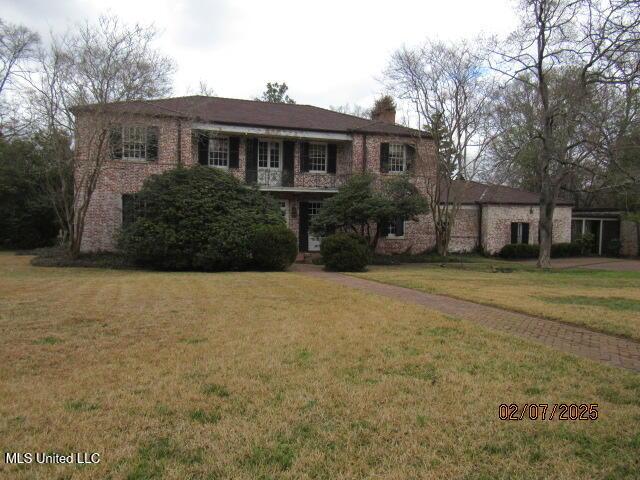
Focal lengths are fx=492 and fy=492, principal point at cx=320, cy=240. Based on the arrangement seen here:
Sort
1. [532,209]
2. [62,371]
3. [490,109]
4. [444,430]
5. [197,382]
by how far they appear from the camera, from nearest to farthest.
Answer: [444,430] < [197,382] < [62,371] < [490,109] < [532,209]

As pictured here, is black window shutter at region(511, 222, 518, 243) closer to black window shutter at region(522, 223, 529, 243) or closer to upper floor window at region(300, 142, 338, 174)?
black window shutter at region(522, 223, 529, 243)

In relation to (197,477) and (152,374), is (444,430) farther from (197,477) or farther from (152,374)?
(152,374)

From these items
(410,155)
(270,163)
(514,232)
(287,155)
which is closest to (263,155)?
(270,163)

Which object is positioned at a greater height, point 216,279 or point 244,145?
point 244,145

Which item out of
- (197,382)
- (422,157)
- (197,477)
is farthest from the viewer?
(422,157)

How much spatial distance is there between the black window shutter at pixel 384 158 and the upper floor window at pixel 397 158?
0.30 meters

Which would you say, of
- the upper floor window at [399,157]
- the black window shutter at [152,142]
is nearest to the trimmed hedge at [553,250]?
the upper floor window at [399,157]

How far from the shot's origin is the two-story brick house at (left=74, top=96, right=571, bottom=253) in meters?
21.0

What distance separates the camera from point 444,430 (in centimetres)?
372

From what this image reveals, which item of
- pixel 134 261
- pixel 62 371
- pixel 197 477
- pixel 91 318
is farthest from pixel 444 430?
pixel 134 261

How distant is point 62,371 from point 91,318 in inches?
111

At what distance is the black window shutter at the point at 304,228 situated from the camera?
978 inches

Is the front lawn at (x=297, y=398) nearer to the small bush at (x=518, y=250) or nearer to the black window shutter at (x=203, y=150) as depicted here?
the black window shutter at (x=203, y=150)

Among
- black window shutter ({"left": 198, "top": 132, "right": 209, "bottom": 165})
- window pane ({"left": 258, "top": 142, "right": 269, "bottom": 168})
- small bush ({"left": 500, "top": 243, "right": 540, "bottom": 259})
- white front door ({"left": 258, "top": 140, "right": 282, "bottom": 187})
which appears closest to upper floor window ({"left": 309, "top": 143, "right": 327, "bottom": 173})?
white front door ({"left": 258, "top": 140, "right": 282, "bottom": 187})
